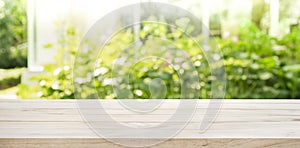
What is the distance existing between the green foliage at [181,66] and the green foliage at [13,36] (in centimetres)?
251

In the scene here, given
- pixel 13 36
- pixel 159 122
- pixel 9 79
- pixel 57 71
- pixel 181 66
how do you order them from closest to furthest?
1. pixel 159 122
2. pixel 57 71
3. pixel 181 66
4. pixel 9 79
5. pixel 13 36

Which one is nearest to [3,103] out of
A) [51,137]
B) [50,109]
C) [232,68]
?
[50,109]

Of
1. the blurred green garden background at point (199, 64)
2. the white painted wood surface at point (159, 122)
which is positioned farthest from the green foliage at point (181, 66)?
the white painted wood surface at point (159, 122)

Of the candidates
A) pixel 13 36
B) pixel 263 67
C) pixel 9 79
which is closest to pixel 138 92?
pixel 263 67

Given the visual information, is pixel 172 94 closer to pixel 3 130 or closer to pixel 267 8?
pixel 267 8

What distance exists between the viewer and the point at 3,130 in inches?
45.3

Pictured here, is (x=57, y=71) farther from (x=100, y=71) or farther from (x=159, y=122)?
(x=159, y=122)

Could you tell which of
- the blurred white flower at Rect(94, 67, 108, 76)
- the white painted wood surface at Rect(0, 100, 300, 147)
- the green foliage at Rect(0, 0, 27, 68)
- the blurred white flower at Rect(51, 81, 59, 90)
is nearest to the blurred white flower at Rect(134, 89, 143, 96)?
the blurred white flower at Rect(94, 67, 108, 76)

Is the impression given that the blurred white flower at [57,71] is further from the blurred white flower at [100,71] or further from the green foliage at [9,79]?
the green foliage at [9,79]

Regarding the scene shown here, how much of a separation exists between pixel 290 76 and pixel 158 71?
113 cm

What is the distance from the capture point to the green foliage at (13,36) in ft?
20.8

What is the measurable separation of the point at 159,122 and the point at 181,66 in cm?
260

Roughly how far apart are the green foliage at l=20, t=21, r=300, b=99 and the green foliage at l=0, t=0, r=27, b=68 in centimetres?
251

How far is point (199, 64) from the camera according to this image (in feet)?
12.8
